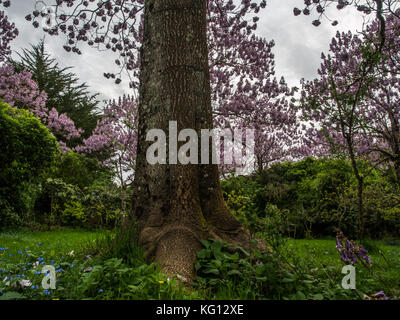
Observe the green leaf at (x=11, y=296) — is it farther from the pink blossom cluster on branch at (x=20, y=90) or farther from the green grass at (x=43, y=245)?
the pink blossom cluster on branch at (x=20, y=90)

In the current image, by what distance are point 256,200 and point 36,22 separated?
850 centimetres

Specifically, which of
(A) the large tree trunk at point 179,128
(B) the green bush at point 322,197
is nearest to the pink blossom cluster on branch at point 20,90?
(B) the green bush at point 322,197

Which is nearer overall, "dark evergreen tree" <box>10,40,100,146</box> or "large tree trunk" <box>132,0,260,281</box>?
"large tree trunk" <box>132,0,260,281</box>

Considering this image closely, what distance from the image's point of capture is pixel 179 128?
2977 mm

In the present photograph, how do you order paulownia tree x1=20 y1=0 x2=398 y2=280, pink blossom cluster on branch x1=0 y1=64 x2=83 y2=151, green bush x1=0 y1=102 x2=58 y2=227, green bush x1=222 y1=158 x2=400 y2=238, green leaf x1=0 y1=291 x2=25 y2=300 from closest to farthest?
green leaf x1=0 y1=291 x2=25 y2=300 < paulownia tree x1=20 y1=0 x2=398 y2=280 < green bush x1=0 y1=102 x2=58 y2=227 < green bush x1=222 y1=158 x2=400 y2=238 < pink blossom cluster on branch x1=0 y1=64 x2=83 y2=151

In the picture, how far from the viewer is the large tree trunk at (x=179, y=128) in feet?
8.92

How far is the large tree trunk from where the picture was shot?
2719 mm

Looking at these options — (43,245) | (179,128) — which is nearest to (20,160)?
(43,245)

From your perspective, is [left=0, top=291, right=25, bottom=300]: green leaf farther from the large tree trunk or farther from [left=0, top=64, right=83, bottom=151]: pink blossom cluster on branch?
[left=0, top=64, right=83, bottom=151]: pink blossom cluster on branch

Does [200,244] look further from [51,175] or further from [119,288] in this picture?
[51,175]

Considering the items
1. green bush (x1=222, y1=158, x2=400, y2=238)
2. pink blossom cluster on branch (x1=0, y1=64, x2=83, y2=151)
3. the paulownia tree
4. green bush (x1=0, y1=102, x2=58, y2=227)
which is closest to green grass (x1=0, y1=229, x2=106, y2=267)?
the paulownia tree

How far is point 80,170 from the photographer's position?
12.7 m

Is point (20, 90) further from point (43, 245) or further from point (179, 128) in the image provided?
point (179, 128)

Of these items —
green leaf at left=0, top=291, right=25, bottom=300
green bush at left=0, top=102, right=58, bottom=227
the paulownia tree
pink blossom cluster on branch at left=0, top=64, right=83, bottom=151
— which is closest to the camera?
green leaf at left=0, top=291, right=25, bottom=300
